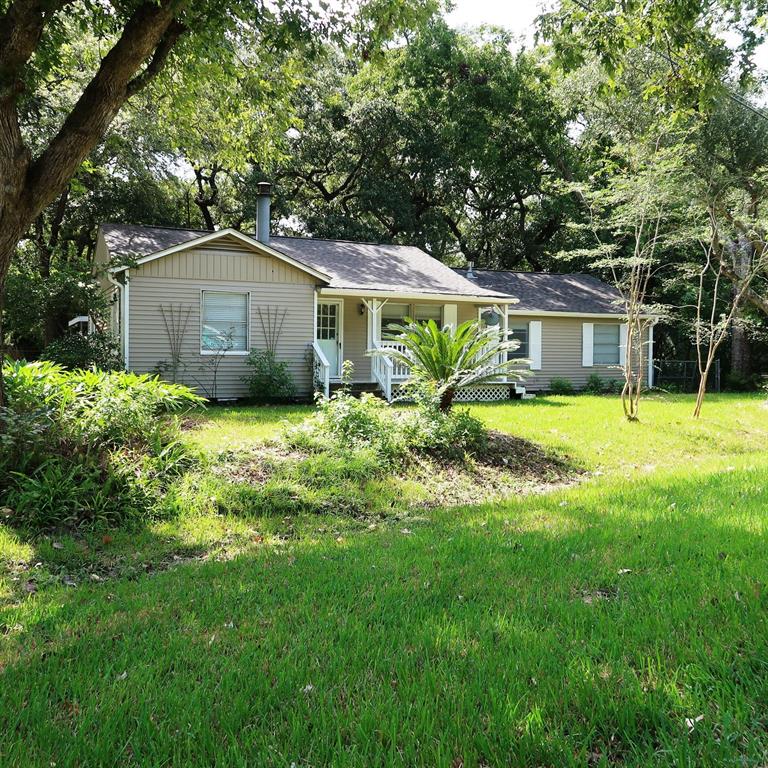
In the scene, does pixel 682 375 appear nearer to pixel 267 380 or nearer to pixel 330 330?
pixel 330 330

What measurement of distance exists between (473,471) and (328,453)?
1.90 meters

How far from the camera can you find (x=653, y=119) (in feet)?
45.7

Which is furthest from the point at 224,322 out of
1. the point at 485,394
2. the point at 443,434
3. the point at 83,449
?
the point at 83,449

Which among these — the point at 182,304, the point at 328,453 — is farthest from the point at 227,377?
the point at 328,453

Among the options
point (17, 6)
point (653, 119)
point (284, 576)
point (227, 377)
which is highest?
point (653, 119)

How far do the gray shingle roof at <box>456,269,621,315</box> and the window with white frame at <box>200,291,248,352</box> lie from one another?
29.4 feet

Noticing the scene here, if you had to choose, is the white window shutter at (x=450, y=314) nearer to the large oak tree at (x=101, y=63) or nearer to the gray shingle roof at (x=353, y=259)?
the gray shingle roof at (x=353, y=259)

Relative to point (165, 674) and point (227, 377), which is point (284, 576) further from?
point (227, 377)

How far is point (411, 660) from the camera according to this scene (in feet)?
8.84

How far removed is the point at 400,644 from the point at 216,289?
12.3 meters

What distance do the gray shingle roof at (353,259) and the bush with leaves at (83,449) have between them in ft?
23.5

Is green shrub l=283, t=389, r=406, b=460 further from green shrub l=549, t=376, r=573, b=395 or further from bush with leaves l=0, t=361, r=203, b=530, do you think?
green shrub l=549, t=376, r=573, b=395

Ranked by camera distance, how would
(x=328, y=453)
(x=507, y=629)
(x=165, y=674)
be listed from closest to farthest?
(x=165, y=674), (x=507, y=629), (x=328, y=453)

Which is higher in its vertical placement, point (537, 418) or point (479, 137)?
point (479, 137)
